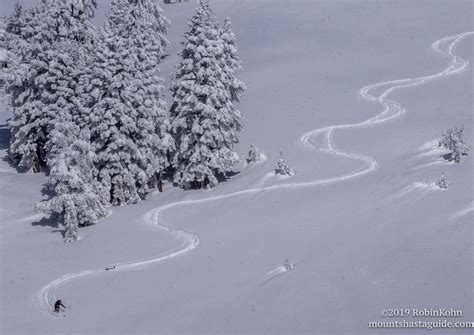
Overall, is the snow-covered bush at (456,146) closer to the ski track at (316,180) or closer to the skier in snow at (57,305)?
the ski track at (316,180)

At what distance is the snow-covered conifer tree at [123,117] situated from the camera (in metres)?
38.0

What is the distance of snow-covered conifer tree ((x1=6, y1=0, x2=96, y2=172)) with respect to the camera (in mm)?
44969

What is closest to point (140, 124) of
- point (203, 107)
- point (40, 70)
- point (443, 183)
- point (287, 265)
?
point (203, 107)

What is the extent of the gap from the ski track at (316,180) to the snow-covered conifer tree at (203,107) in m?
3.13

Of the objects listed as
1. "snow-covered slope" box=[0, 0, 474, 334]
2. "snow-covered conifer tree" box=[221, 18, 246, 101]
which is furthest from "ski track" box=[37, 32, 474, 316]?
"snow-covered conifer tree" box=[221, 18, 246, 101]

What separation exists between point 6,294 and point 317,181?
18755 millimetres

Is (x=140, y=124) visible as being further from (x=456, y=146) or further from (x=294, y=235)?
(x=456, y=146)

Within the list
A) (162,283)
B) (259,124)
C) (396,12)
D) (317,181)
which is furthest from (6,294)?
(396,12)

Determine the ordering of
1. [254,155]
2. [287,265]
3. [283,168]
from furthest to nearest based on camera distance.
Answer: [254,155], [283,168], [287,265]

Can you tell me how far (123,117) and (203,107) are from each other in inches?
220

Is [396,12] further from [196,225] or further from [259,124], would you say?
[196,225]

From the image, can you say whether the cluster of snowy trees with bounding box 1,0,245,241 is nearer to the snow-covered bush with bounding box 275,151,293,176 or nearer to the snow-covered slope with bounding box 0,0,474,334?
the snow-covered slope with bounding box 0,0,474,334

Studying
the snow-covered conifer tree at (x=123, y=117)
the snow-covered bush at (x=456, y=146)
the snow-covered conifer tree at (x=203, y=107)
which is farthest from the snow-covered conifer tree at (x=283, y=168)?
the snow-covered bush at (x=456, y=146)

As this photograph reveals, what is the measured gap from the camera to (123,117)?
37969mm
